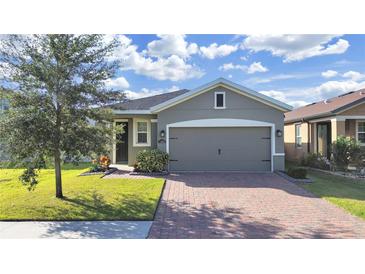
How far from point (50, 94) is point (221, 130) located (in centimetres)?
777

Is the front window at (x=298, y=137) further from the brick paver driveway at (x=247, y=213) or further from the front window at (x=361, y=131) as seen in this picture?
the brick paver driveway at (x=247, y=213)

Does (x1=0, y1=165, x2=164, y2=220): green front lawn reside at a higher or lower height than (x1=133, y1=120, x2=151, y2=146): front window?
lower

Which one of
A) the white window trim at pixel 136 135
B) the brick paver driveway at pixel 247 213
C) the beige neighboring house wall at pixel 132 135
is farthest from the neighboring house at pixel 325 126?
the white window trim at pixel 136 135

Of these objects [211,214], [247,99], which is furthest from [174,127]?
[211,214]

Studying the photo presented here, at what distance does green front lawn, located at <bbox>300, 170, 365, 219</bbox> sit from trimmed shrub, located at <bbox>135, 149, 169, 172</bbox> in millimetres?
5832

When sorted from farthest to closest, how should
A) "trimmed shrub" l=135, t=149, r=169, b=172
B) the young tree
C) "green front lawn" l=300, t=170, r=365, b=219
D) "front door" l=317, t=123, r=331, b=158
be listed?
"front door" l=317, t=123, r=331, b=158, "trimmed shrub" l=135, t=149, r=169, b=172, "green front lawn" l=300, t=170, r=365, b=219, the young tree

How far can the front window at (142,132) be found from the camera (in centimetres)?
1391

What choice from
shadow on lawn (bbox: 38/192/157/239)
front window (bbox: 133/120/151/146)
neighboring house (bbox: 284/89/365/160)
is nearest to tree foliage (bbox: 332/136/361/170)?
neighboring house (bbox: 284/89/365/160)

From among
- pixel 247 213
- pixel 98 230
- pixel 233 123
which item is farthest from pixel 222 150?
pixel 98 230

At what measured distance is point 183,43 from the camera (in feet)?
31.9

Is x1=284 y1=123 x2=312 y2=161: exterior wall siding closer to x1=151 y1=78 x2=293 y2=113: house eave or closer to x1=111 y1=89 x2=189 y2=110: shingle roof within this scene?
x1=151 y1=78 x2=293 y2=113: house eave

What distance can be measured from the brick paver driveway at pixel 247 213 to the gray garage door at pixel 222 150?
8.59 ft

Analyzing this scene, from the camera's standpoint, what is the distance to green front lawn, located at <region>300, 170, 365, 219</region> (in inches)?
272
